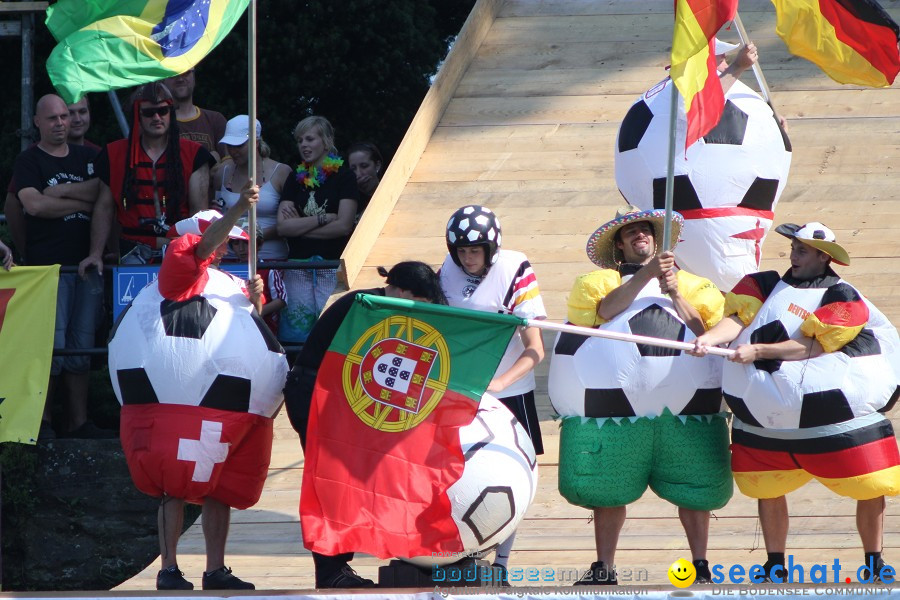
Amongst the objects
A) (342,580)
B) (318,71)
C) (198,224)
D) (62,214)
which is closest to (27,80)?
(62,214)

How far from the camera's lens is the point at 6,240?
9.09 metres

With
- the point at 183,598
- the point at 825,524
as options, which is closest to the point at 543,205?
the point at 825,524

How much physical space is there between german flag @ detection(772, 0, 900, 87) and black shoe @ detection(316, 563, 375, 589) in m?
2.65

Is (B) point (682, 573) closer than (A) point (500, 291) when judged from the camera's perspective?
Yes

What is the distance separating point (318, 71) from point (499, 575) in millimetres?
7260

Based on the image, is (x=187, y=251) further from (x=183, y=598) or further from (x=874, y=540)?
(x=874, y=540)

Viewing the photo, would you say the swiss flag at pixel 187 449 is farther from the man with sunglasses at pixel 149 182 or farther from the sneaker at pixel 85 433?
the sneaker at pixel 85 433

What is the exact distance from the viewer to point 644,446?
17.7 ft

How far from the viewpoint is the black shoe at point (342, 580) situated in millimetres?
5328

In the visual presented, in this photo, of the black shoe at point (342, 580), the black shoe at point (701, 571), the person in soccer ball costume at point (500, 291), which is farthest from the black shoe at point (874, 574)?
the black shoe at point (342, 580)

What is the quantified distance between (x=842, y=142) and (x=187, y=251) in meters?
5.01

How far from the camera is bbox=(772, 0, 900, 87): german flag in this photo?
5.64 metres

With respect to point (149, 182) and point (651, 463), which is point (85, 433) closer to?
point (149, 182)

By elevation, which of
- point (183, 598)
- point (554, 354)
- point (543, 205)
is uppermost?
point (554, 354)
